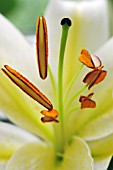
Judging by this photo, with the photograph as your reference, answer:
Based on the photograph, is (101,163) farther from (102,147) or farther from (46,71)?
(46,71)

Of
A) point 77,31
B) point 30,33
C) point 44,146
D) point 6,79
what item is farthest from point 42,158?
point 30,33

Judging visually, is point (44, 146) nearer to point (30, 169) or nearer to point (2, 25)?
point (30, 169)

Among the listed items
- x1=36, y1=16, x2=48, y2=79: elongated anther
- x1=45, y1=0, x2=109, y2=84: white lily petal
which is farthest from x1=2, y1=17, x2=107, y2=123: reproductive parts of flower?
x1=45, y1=0, x2=109, y2=84: white lily petal

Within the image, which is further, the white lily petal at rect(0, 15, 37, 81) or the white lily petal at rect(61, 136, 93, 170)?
the white lily petal at rect(0, 15, 37, 81)

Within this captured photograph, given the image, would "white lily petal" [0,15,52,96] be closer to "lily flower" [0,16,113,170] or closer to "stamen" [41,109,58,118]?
"lily flower" [0,16,113,170]

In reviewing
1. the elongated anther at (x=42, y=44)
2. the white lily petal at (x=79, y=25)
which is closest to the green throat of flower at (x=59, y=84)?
the elongated anther at (x=42, y=44)

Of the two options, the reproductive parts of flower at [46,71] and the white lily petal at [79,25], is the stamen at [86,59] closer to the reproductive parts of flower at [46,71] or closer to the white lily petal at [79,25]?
the reproductive parts of flower at [46,71]

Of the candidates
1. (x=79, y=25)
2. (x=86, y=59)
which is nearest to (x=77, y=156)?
(x=86, y=59)
